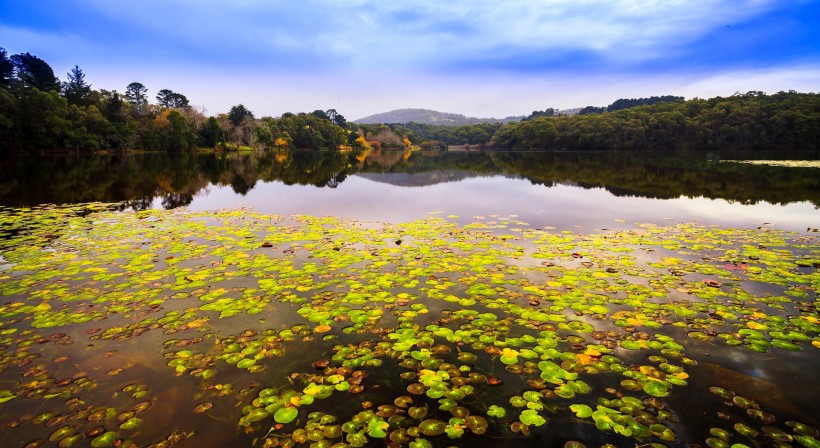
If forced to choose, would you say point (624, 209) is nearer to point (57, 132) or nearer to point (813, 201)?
point (813, 201)

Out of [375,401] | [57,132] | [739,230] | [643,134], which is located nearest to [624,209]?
[739,230]

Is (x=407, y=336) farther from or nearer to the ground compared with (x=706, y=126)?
nearer to the ground

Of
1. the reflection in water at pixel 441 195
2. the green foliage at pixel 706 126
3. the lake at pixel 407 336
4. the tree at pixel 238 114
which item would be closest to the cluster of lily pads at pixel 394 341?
the lake at pixel 407 336

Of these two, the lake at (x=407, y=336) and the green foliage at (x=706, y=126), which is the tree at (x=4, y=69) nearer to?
the lake at (x=407, y=336)

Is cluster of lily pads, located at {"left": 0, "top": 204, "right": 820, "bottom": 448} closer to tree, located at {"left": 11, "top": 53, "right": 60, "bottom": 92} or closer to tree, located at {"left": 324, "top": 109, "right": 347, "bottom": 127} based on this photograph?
tree, located at {"left": 11, "top": 53, "right": 60, "bottom": 92}

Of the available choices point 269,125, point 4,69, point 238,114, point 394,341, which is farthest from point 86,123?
point 394,341

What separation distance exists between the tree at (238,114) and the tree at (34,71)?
A: 32423mm

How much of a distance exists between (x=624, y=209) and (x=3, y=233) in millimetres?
19445

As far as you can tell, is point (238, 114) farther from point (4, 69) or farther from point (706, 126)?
point (706, 126)

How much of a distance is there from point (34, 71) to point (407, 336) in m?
89.1

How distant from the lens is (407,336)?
15.3 ft

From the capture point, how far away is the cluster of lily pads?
3.19m

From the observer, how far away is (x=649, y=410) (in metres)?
3.37

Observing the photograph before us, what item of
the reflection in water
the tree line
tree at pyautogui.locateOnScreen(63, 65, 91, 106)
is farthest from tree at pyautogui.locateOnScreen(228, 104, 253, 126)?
the reflection in water
